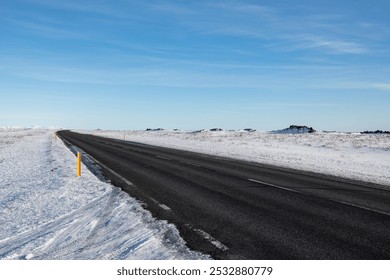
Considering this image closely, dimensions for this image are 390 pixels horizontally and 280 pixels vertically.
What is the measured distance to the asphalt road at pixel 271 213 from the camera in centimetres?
564

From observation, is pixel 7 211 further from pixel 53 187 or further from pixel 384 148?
pixel 384 148

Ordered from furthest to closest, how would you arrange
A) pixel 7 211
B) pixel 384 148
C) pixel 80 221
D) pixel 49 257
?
pixel 384 148, pixel 7 211, pixel 80 221, pixel 49 257

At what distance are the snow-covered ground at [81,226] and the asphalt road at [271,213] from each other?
1.54ft

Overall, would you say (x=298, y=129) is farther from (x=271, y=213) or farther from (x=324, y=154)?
(x=271, y=213)

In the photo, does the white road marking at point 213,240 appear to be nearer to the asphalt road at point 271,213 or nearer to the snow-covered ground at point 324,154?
the asphalt road at point 271,213

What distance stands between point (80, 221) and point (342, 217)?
18.6 feet

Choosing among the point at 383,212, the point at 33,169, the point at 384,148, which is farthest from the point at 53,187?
the point at 384,148

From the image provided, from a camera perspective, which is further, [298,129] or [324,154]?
[298,129]

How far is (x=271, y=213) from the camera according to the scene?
7.90 metres

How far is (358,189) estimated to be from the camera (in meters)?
11.5

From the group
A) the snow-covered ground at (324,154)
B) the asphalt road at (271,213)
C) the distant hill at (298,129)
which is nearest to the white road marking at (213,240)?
the asphalt road at (271,213)

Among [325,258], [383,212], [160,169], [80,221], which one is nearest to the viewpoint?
[325,258]

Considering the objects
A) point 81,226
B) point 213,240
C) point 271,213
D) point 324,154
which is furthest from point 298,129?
point 213,240

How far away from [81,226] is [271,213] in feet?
13.4
